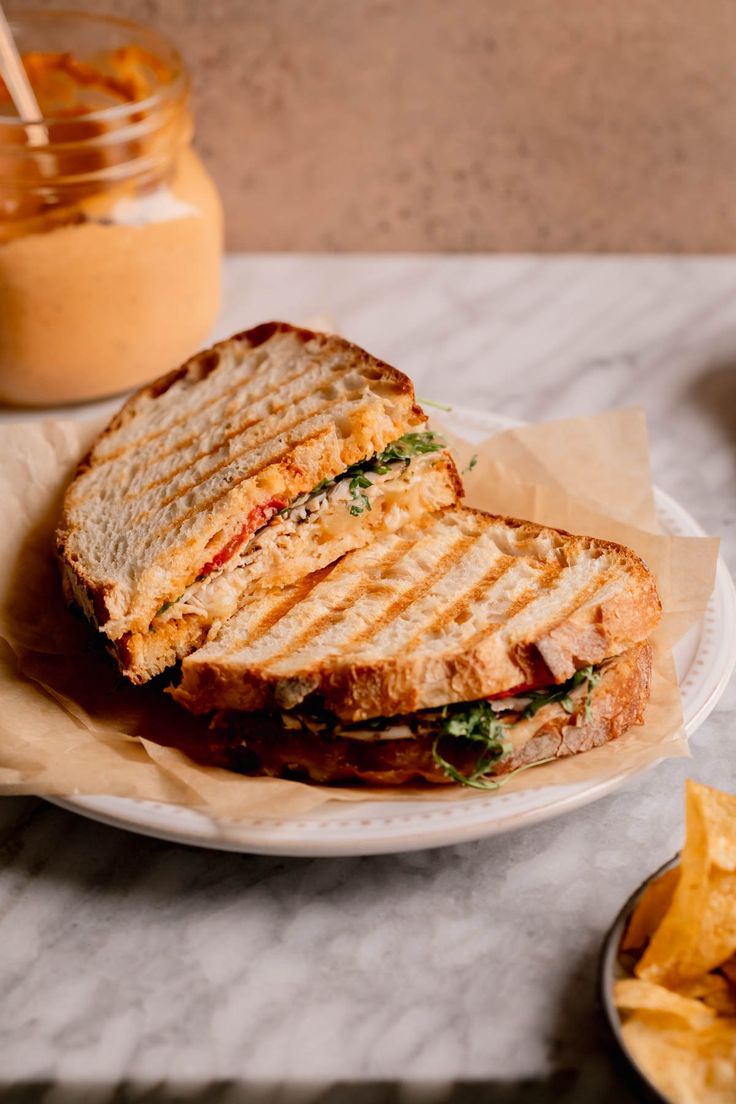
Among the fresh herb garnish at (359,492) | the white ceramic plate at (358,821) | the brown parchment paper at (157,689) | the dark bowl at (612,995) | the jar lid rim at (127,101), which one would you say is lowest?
the brown parchment paper at (157,689)

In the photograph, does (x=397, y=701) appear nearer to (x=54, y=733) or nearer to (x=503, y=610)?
(x=503, y=610)

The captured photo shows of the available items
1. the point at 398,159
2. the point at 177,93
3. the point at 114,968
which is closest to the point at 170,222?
the point at 177,93

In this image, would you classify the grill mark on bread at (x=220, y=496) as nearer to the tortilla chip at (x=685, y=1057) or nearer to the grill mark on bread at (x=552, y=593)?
the grill mark on bread at (x=552, y=593)

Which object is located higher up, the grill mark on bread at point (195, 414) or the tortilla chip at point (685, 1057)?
the grill mark on bread at point (195, 414)

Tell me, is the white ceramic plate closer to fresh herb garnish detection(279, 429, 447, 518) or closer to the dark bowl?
the dark bowl

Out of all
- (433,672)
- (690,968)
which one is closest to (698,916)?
(690,968)

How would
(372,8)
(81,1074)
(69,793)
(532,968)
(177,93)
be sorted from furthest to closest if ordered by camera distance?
(372,8)
(177,93)
(69,793)
(532,968)
(81,1074)

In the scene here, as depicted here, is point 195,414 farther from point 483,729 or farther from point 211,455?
point 483,729

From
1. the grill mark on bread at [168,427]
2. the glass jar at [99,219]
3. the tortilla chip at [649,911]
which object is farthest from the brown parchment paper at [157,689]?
the glass jar at [99,219]
